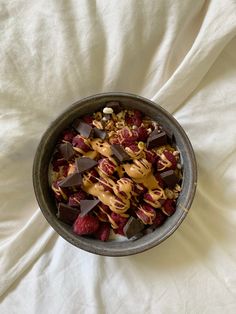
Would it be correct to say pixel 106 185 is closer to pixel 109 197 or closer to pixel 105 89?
pixel 109 197

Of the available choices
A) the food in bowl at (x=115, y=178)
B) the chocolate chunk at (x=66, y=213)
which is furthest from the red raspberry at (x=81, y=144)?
the chocolate chunk at (x=66, y=213)

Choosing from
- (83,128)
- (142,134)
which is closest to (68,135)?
(83,128)

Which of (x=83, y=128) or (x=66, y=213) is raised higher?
(x=83, y=128)

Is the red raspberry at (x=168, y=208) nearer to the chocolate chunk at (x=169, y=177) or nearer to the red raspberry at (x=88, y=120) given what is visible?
the chocolate chunk at (x=169, y=177)

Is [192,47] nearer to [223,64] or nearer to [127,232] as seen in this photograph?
[223,64]

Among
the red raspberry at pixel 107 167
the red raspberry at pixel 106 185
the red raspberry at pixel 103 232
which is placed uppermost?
the red raspberry at pixel 107 167

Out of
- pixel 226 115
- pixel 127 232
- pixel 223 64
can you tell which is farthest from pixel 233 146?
pixel 127 232

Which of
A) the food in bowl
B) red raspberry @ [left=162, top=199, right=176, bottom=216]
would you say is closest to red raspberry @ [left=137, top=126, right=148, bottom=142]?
the food in bowl
